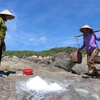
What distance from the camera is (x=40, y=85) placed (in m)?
7.27

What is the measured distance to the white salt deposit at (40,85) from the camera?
7.10m

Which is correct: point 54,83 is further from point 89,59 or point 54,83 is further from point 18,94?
point 89,59

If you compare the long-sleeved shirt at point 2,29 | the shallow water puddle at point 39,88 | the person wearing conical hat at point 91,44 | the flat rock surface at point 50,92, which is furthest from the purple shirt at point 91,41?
the long-sleeved shirt at point 2,29

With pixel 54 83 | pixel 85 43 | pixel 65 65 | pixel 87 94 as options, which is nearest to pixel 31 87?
pixel 54 83

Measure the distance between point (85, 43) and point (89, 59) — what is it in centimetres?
54

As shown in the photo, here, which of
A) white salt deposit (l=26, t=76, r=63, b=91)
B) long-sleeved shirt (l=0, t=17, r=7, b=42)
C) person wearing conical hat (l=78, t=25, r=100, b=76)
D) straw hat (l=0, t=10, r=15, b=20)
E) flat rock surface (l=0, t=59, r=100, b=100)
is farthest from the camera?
person wearing conical hat (l=78, t=25, r=100, b=76)

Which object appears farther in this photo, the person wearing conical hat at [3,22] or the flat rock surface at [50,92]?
the person wearing conical hat at [3,22]

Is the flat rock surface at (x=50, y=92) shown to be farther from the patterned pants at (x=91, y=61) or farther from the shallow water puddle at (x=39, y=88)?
the patterned pants at (x=91, y=61)

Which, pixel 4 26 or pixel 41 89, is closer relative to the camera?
pixel 41 89

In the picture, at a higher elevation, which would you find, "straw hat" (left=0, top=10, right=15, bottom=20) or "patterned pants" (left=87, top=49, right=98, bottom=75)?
"straw hat" (left=0, top=10, right=15, bottom=20)

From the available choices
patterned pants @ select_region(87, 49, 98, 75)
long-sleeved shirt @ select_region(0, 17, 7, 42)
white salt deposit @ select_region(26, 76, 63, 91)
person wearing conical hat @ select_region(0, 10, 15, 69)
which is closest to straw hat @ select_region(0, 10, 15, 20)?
person wearing conical hat @ select_region(0, 10, 15, 69)

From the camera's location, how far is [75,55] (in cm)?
1002

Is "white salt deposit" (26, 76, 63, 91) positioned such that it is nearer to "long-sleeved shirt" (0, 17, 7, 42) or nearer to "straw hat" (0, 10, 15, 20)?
"long-sleeved shirt" (0, 17, 7, 42)

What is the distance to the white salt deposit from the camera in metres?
7.10
